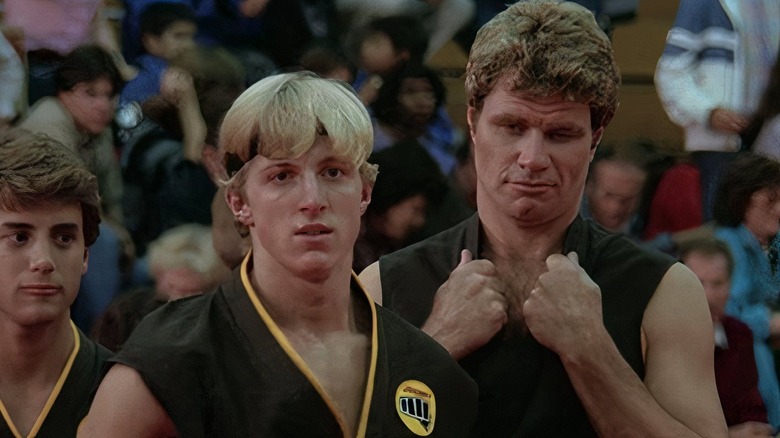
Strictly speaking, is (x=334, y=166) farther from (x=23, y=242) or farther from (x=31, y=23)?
(x=31, y=23)

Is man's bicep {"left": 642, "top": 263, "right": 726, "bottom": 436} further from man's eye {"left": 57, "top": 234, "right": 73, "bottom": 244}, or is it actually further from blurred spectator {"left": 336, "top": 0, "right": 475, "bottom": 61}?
blurred spectator {"left": 336, "top": 0, "right": 475, "bottom": 61}

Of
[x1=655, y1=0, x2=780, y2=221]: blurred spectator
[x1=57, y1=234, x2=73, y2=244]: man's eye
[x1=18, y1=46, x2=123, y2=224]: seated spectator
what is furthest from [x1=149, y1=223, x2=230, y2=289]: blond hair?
[x1=655, y1=0, x2=780, y2=221]: blurred spectator

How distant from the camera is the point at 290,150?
3.12 metres

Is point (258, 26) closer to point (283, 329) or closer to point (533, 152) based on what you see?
point (533, 152)

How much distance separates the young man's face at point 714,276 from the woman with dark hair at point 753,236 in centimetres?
6

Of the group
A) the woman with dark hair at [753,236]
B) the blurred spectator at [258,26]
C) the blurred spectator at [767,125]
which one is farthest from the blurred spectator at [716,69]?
the blurred spectator at [258,26]

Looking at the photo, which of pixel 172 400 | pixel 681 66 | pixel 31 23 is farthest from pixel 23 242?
pixel 681 66

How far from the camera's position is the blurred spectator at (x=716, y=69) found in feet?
18.6

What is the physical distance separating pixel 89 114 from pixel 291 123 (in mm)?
2522

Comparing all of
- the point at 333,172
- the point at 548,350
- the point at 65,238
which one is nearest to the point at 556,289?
the point at 548,350

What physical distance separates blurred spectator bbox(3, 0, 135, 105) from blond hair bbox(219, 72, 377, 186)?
2467 mm

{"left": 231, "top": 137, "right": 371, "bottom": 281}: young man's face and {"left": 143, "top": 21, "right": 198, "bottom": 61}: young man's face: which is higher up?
{"left": 231, "top": 137, "right": 371, "bottom": 281}: young man's face

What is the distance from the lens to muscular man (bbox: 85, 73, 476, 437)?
9.98 feet

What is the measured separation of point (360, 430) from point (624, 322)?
2.86ft
